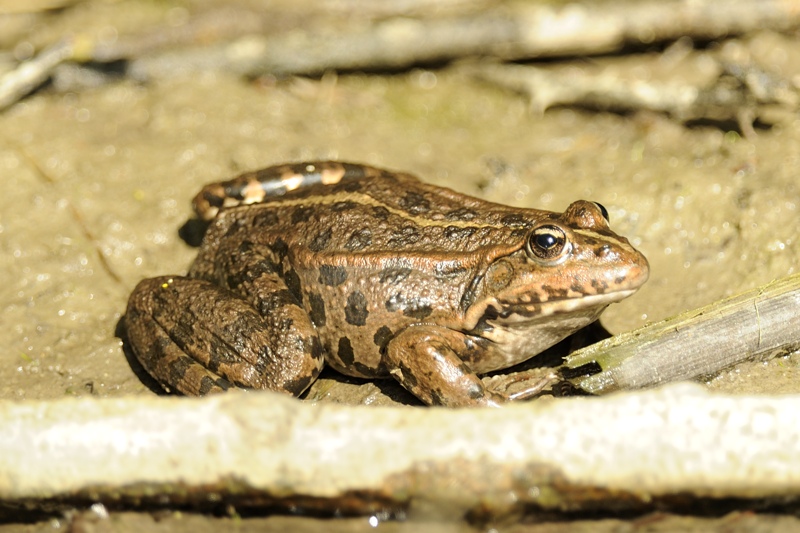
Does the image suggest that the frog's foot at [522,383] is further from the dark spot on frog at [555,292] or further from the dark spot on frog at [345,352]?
the dark spot on frog at [345,352]

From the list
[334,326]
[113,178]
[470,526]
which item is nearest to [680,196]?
[334,326]

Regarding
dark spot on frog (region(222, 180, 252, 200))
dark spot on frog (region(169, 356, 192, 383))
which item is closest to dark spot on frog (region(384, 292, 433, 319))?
dark spot on frog (region(169, 356, 192, 383))

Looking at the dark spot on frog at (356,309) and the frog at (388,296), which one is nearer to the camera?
the frog at (388,296)

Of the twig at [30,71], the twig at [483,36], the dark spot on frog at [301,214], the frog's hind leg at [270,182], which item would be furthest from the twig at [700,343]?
the twig at [30,71]

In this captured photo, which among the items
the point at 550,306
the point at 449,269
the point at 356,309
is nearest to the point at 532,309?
the point at 550,306

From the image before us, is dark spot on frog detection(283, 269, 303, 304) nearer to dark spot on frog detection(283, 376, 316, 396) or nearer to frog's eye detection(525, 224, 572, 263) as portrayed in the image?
dark spot on frog detection(283, 376, 316, 396)

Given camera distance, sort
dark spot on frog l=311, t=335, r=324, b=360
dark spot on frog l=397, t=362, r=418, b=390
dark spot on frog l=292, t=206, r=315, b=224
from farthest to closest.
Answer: dark spot on frog l=292, t=206, r=315, b=224, dark spot on frog l=311, t=335, r=324, b=360, dark spot on frog l=397, t=362, r=418, b=390
